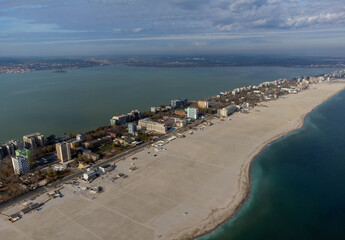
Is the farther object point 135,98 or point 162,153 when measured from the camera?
point 135,98

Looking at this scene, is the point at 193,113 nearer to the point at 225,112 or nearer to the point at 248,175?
the point at 225,112

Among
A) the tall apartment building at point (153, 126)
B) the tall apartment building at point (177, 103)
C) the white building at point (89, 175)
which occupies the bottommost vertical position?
the white building at point (89, 175)

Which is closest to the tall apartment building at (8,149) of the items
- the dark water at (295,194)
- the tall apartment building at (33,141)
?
the tall apartment building at (33,141)

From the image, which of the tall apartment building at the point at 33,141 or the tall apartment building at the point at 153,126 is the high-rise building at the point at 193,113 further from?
the tall apartment building at the point at 33,141

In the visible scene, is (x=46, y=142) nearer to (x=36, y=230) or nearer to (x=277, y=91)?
(x=36, y=230)

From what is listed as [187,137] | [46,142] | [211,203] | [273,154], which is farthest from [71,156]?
[273,154]

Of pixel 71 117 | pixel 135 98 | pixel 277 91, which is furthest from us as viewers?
pixel 277 91

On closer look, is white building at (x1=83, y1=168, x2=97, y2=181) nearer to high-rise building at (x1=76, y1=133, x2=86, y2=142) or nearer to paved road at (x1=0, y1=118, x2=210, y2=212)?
paved road at (x1=0, y1=118, x2=210, y2=212)

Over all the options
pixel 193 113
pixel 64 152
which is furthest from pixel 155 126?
pixel 64 152
